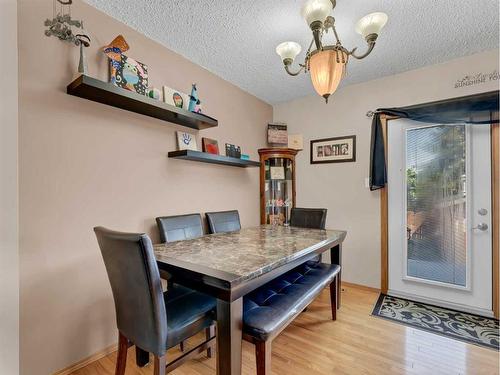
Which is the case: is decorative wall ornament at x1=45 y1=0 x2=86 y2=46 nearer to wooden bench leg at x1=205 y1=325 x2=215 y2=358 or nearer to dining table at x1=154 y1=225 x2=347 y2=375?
dining table at x1=154 y1=225 x2=347 y2=375

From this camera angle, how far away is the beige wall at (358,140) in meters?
2.47

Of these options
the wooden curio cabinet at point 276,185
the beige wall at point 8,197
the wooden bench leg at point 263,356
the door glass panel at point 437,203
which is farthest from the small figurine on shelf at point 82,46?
the door glass panel at point 437,203

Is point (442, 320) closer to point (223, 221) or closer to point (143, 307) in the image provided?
point (223, 221)

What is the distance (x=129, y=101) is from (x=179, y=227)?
1.04m

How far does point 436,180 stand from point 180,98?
2682 millimetres

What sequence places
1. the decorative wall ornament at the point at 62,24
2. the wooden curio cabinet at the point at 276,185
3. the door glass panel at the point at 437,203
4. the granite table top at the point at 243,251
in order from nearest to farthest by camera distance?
1. the granite table top at the point at 243,251
2. the decorative wall ornament at the point at 62,24
3. the door glass panel at the point at 437,203
4. the wooden curio cabinet at the point at 276,185

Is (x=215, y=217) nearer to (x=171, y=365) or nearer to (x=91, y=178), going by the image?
(x=91, y=178)

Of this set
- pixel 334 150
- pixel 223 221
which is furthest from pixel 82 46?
pixel 334 150

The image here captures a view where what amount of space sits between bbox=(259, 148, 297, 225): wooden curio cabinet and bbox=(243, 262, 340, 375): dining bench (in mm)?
1191

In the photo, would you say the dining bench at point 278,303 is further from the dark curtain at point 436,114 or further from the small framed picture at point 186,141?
the small framed picture at point 186,141

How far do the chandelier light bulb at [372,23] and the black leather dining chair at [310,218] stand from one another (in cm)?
160

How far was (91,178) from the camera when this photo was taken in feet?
5.41

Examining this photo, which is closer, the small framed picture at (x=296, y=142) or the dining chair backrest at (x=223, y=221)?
the dining chair backrest at (x=223, y=221)

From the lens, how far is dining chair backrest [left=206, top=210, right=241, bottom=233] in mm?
2383
